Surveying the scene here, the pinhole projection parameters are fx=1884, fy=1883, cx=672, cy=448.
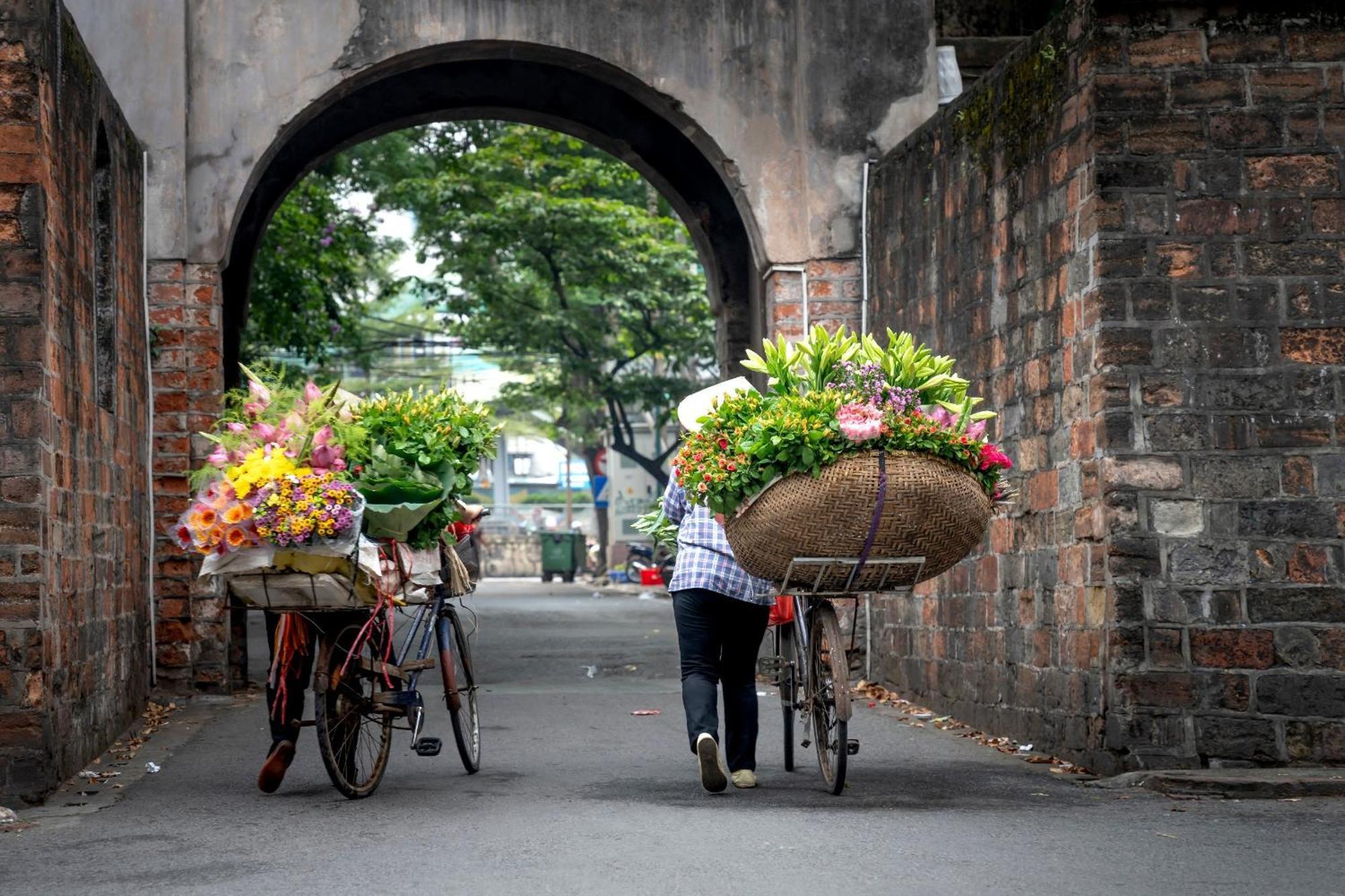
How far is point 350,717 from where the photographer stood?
25.2ft

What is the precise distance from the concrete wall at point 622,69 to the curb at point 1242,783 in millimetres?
6185

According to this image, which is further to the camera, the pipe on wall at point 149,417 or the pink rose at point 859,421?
the pipe on wall at point 149,417

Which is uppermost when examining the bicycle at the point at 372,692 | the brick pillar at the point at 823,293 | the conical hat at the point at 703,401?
A: the brick pillar at the point at 823,293

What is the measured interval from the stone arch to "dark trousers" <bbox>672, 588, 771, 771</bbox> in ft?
21.3

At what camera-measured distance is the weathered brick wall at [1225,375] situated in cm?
814

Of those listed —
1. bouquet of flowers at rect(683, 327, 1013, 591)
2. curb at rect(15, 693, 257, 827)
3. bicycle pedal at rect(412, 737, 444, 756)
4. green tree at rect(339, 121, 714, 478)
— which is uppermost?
green tree at rect(339, 121, 714, 478)

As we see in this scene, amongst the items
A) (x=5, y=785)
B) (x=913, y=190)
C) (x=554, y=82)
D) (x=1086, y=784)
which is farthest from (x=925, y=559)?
(x=554, y=82)

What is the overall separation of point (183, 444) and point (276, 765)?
17.0 feet

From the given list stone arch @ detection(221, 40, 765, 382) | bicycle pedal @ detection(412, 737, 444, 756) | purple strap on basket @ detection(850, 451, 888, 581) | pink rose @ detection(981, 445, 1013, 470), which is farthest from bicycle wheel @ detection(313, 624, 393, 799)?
stone arch @ detection(221, 40, 765, 382)

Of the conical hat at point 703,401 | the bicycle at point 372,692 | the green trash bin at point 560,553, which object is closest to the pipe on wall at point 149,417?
the bicycle at point 372,692

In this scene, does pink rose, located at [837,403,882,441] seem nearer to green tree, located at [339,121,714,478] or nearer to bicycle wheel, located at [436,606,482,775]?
bicycle wheel, located at [436,606,482,775]

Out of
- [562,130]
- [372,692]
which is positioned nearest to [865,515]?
[372,692]

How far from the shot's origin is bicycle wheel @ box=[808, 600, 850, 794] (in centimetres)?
734

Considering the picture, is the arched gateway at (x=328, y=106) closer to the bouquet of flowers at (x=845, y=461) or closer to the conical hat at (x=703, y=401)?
the conical hat at (x=703, y=401)
